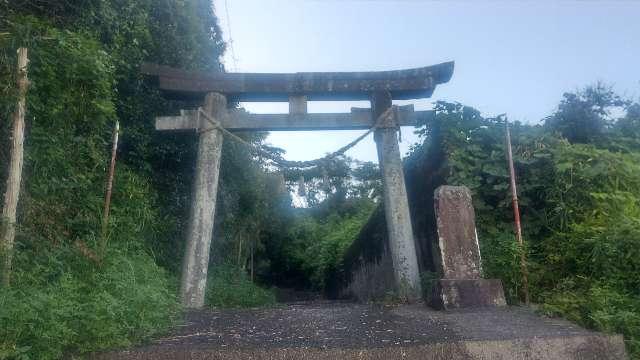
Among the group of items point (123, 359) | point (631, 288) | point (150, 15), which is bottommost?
point (123, 359)

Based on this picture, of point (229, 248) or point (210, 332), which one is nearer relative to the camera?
point (210, 332)

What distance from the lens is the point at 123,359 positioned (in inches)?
146

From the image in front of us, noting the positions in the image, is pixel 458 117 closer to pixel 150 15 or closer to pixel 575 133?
pixel 575 133

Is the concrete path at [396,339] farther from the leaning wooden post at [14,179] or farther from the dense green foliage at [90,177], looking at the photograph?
the leaning wooden post at [14,179]

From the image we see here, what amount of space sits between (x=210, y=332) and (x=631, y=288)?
394 cm

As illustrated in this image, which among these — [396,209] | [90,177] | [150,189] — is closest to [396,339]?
[396,209]

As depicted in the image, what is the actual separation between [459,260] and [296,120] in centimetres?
348

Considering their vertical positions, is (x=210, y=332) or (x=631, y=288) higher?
(x=631, y=288)

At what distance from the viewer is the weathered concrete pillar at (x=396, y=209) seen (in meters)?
7.24

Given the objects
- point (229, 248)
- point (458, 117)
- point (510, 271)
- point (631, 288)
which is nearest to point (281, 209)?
point (229, 248)

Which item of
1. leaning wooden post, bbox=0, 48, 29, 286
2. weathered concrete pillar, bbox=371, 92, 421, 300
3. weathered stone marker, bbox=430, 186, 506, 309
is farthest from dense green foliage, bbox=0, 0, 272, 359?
weathered concrete pillar, bbox=371, 92, 421, 300

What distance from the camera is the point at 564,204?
246 inches

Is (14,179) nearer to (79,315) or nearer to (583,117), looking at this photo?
(79,315)

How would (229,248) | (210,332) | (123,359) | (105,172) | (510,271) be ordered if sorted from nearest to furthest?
(123,359) < (210,332) < (510,271) < (105,172) < (229,248)
